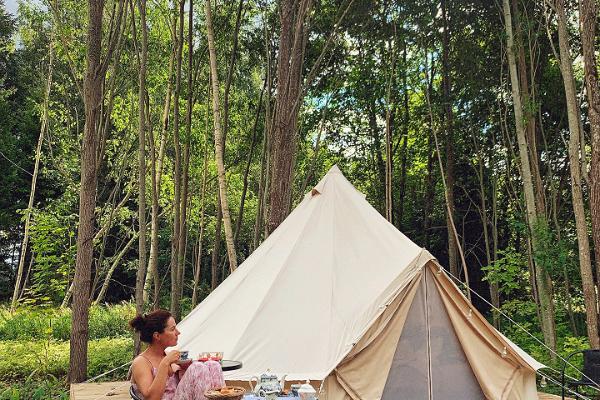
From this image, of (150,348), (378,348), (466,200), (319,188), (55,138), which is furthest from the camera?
(55,138)

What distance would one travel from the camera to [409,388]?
3850 millimetres

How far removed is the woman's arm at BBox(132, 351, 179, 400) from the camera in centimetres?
257

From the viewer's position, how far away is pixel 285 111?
5.76 m

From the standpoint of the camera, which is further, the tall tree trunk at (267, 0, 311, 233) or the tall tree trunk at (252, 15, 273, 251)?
the tall tree trunk at (252, 15, 273, 251)

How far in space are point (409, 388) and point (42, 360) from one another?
5616mm

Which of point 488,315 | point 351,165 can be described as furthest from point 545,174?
point 351,165

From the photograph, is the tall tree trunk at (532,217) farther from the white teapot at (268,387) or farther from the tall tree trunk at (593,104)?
the white teapot at (268,387)

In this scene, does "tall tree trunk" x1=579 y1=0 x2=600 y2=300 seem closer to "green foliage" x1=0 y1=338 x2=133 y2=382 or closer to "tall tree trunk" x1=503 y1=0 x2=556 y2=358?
"tall tree trunk" x1=503 y1=0 x2=556 y2=358

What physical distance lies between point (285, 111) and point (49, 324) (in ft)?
20.4

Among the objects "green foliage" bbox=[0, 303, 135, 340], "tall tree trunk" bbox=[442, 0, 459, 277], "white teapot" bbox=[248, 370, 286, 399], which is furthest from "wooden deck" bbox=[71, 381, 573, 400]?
"tall tree trunk" bbox=[442, 0, 459, 277]

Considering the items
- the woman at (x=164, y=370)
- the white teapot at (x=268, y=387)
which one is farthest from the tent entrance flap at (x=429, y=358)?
the woman at (x=164, y=370)

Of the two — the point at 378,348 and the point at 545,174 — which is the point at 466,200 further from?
the point at 378,348

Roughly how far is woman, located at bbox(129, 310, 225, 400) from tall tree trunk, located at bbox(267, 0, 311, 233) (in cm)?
287

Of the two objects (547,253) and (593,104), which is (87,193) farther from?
(547,253)
